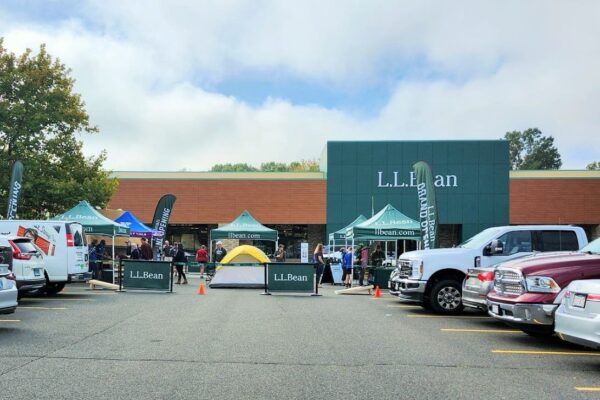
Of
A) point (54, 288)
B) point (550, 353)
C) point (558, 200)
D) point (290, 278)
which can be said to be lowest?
point (550, 353)

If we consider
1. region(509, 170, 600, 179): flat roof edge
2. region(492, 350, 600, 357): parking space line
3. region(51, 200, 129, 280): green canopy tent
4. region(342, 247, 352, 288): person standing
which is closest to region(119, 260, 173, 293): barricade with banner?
region(51, 200, 129, 280): green canopy tent

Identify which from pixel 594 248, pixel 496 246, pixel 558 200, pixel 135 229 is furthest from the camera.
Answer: pixel 558 200

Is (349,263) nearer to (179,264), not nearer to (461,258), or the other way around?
(179,264)

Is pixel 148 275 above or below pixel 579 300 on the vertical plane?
below

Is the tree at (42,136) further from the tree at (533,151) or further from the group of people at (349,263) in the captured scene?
the tree at (533,151)

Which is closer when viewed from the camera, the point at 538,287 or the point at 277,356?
the point at 277,356

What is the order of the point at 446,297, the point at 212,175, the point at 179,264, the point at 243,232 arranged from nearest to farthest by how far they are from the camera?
the point at 446,297, the point at 179,264, the point at 243,232, the point at 212,175

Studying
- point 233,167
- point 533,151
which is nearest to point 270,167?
point 233,167

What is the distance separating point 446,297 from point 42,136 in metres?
21.1

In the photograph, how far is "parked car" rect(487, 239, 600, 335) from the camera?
9.21 m

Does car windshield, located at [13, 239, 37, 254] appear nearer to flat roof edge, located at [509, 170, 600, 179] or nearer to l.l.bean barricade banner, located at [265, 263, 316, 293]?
l.l.bean barricade banner, located at [265, 263, 316, 293]

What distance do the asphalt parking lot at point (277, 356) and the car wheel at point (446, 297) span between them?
0.34 metres

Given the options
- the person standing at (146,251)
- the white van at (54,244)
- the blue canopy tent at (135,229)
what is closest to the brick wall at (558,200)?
the blue canopy tent at (135,229)

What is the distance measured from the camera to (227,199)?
1815 inches
